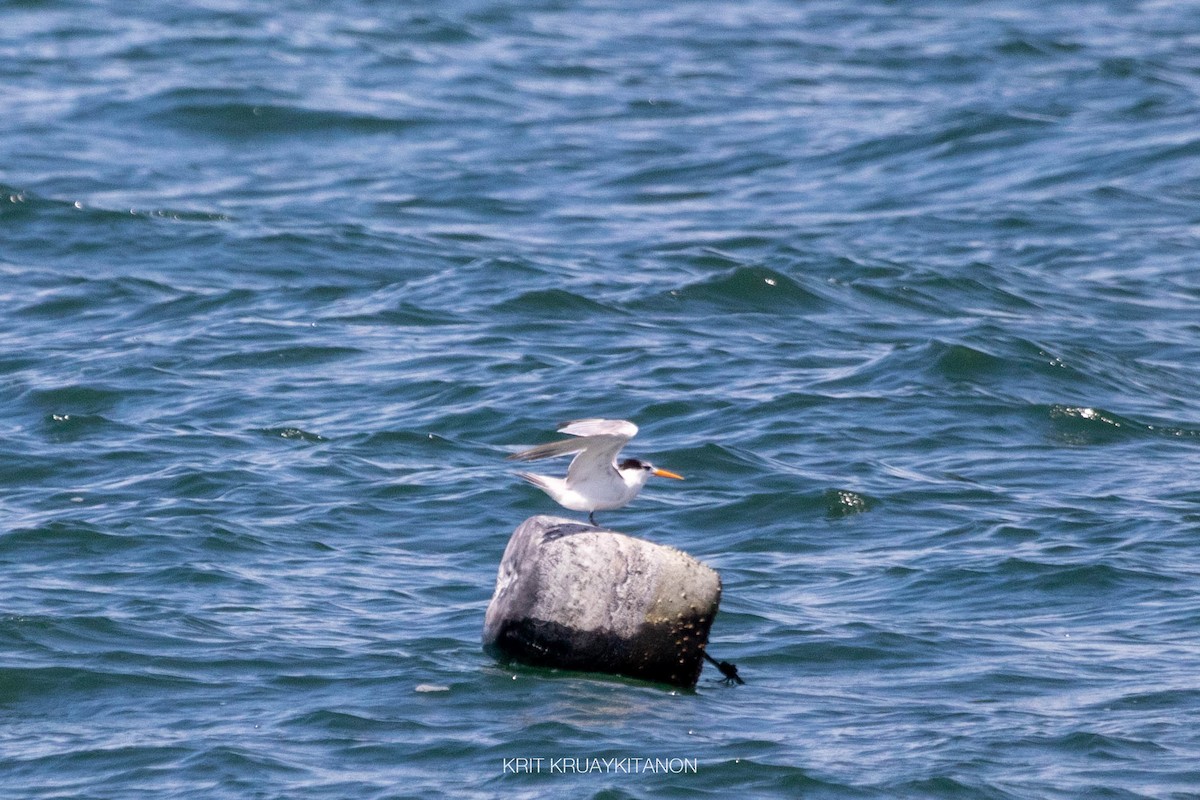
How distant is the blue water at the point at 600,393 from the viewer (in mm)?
9227

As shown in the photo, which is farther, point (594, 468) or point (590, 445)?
point (594, 468)

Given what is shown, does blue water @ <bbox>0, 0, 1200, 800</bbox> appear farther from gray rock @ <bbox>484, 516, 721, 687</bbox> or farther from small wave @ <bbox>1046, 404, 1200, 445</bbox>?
gray rock @ <bbox>484, 516, 721, 687</bbox>

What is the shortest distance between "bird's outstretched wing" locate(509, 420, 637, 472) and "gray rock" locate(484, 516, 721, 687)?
0.35 m

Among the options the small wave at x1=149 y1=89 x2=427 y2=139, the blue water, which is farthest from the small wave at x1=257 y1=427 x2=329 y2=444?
the small wave at x1=149 y1=89 x2=427 y2=139

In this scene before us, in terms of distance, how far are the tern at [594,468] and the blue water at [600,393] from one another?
95cm

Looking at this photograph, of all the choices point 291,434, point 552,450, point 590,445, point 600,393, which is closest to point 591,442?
point 590,445

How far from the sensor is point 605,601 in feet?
29.8

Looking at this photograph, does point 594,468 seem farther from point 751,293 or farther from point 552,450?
point 751,293

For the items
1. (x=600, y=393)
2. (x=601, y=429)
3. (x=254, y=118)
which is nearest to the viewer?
(x=601, y=429)

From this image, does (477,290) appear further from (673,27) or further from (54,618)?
(673,27)

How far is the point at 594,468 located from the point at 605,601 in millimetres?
691

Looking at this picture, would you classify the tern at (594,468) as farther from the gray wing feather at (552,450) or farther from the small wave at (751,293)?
the small wave at (751,293)

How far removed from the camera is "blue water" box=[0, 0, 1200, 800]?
9.23 m

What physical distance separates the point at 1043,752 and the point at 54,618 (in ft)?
18.7
